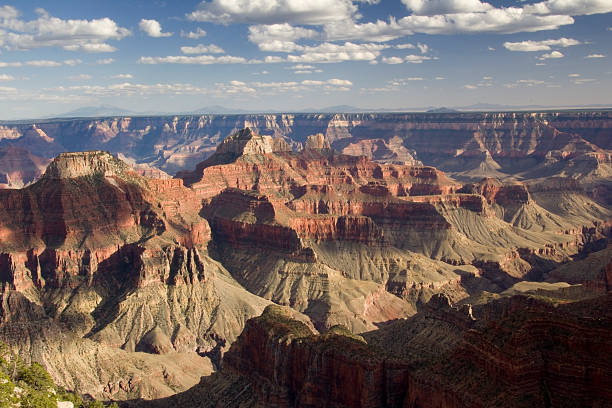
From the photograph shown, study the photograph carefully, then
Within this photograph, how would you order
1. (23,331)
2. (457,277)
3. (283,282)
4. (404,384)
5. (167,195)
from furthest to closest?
(167,195), (457,277), (283,282), (23,331), (404,384)

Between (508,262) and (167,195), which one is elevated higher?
(167,195)

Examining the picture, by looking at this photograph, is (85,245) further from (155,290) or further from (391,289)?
(391,289)

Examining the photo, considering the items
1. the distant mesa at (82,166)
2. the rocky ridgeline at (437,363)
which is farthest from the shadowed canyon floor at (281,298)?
the distant mesa at (82,166)

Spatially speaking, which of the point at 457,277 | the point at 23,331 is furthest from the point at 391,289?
the point at 23,331

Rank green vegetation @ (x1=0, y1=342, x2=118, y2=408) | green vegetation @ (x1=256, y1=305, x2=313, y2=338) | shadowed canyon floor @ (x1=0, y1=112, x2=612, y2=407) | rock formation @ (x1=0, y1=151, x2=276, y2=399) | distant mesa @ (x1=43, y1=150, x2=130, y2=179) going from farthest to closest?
distant mesa @ (x1=43, y1=150, x2=130, y2=179) < rock formation @ (x1=0, y1=151, x2=276, y2=399) < green vegetation @ (x1=256, y1=305, x2=313, y2=338) < shadowed canyon floor @ (x1=0, y1=112, x2=612, y2=407) < green vegetation @ (x1=0, y1=342, x2=118, y2=408)

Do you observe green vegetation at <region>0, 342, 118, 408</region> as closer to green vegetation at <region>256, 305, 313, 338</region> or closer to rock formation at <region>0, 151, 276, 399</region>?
green vegetation at <region>256, 305, 313, 338</region>

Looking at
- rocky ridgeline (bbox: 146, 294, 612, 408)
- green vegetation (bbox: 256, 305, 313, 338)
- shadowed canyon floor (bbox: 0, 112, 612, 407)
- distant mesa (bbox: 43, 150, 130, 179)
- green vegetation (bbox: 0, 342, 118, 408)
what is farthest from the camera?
distant mesa (bbox: 43, 150, 130, 179)

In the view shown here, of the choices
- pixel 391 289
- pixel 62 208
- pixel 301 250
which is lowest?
pixel 391 289

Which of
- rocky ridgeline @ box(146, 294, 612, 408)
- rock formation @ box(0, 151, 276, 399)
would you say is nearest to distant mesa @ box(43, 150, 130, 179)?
rock formation @ box(0, 151, 276, 399)
